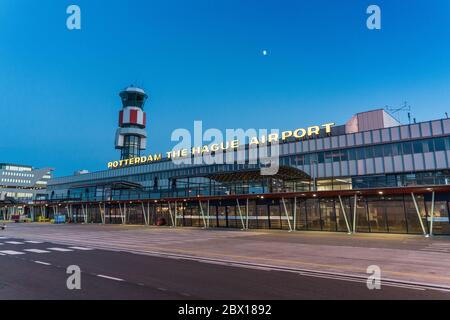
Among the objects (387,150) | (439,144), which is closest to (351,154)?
(387,150)

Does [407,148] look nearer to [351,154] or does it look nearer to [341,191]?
[351,154]

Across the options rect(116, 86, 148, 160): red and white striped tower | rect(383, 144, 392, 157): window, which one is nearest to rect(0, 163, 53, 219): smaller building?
rect(116, 86, 148, 160): red and white striped tower

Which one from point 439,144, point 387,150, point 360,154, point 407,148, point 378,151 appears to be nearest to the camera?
point 439,144

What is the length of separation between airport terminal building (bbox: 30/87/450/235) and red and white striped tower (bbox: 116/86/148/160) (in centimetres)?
5326

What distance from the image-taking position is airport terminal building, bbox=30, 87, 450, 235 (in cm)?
3444

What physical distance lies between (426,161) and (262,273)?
42414 mm

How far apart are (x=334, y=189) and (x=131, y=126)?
96.0 m

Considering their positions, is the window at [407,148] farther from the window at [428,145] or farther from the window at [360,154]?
the window at [360,154]

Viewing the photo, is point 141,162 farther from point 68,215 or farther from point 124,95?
point 124,95

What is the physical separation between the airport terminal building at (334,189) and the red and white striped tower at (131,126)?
2097 inches

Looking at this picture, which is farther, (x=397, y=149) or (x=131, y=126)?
(x=131, y=126)

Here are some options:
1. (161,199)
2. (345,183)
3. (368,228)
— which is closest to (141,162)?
(161,199)

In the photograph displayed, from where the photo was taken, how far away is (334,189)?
4859 cm

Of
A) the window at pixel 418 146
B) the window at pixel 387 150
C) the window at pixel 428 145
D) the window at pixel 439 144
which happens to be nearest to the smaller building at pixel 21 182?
the window at pixel 387 150
